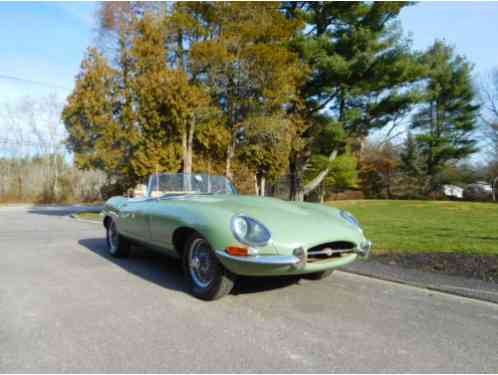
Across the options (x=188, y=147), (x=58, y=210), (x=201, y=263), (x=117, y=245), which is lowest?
(x=58, y=210)

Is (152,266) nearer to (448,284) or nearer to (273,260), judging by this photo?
(273,260)

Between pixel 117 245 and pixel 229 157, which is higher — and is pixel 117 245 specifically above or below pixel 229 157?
below

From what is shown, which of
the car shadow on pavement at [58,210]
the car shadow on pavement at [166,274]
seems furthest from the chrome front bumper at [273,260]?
the car shadow on pavement at [58,210]

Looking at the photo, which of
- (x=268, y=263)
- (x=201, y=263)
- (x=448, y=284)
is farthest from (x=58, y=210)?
(x=448, y=284)

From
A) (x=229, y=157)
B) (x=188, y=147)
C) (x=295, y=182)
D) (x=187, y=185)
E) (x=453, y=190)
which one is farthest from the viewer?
(x=453, y=190)

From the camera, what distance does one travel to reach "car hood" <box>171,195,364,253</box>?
3303 mm

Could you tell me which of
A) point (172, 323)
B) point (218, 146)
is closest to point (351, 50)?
point (218, 146)

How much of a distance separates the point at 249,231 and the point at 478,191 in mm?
37838

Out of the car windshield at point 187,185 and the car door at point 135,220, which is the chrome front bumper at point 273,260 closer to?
the car door at point 135,220

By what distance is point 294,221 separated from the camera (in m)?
Result: 3.57

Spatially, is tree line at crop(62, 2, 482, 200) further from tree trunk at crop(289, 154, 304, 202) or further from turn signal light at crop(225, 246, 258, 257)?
turn signal light at crop(225, 246, 258, 257)

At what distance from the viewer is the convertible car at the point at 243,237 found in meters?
3.23

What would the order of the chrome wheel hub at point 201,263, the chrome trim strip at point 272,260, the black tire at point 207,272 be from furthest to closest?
the chrome wheel hub at point 201,263, the black tire at point 207,272, the chrome trim strip at point 272,260

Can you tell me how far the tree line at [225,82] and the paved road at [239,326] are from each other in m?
9.60
